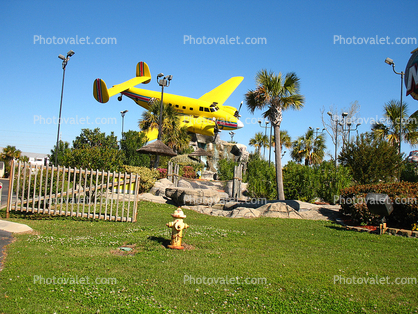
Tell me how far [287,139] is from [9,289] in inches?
1870

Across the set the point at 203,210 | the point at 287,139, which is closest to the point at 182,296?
the point at 203,210

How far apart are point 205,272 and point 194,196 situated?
9496 millimetres

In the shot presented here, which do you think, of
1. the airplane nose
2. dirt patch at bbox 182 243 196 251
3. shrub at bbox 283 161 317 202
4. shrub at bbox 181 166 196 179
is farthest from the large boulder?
the airplane nose

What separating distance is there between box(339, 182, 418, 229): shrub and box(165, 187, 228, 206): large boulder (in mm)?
5668

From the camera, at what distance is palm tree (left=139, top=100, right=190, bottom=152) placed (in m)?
31.5

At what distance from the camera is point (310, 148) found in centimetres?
4481

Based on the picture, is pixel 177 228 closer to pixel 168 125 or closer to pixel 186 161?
pixel 168 125

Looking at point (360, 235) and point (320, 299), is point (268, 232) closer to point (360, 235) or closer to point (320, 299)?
point (360, 235)

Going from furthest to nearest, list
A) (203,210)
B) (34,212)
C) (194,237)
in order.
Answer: (203,210)
(34,212)
(194,237)

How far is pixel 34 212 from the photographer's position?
10453mm

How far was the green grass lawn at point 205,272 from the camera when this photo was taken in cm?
429

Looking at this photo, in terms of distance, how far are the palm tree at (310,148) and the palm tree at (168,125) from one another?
715 inches

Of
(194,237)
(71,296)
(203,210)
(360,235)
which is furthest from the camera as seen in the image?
(203,210)

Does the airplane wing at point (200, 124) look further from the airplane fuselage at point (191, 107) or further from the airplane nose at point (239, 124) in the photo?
the airplane nose at point (239, 124)
